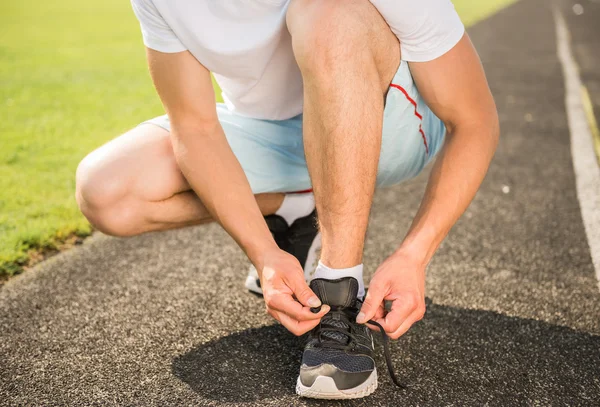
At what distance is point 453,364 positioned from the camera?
1988 millimetres

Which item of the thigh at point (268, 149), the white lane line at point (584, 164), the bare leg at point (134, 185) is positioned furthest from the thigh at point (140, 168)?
the white lane line at point (584, 164)

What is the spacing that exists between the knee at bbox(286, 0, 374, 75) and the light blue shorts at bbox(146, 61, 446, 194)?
47cm

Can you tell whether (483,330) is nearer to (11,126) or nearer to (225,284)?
(225,284)

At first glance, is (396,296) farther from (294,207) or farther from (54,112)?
(54,112)

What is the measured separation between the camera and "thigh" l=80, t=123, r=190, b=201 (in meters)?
2.33

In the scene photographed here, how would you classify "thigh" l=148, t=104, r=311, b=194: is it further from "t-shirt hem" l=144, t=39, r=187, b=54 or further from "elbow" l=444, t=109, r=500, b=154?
"elbow" l=444, t=109, r=500, b=154

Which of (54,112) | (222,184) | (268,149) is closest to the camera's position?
(222,184)

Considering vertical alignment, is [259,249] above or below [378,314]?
above

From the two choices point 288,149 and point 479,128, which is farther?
point 288,149

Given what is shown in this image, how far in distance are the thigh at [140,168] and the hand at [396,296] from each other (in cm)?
94

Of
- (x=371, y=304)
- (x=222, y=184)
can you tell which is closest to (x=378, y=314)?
(x=371, y=304)

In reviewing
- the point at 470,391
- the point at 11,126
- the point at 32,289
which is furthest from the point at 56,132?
the point at 470,391

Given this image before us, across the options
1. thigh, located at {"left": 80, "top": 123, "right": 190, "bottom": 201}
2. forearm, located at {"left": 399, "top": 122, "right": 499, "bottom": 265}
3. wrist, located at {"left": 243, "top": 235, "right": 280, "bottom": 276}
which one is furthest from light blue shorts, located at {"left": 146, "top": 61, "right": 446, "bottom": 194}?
wrist, located at {"left": 243, "top": 235, "right": 280, "bottom": 276}

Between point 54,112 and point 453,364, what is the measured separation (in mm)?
4865
